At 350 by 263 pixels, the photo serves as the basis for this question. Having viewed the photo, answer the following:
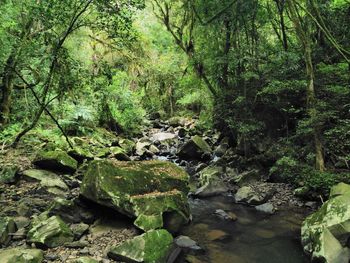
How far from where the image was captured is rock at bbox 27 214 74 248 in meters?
6.31

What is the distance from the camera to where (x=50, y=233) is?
6.41 m

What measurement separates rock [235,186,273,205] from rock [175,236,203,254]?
329 centimetres

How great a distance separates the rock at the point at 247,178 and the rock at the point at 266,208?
6.81 feet

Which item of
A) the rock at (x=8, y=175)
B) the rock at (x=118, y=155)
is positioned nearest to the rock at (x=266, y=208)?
the rock at (x=118, y=155)

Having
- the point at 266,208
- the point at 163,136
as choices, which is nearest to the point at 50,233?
the point at 266,208

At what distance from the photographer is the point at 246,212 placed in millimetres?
9383

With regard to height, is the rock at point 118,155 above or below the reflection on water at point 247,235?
above

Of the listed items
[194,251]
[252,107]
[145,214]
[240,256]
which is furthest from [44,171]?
[252,107]

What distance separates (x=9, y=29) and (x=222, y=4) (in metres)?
7.89

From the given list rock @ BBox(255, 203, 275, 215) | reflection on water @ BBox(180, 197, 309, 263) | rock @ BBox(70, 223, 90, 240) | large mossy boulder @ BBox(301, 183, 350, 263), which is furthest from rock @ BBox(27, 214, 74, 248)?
rock @ BBox(255, 203, 275, 215)

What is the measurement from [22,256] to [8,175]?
4.72 meters

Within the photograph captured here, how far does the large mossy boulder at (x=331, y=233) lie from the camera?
19.1 ft

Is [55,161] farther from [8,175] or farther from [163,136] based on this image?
[163,136]

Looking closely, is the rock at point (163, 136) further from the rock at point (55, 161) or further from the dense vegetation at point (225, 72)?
the rock at point (55, 161)
